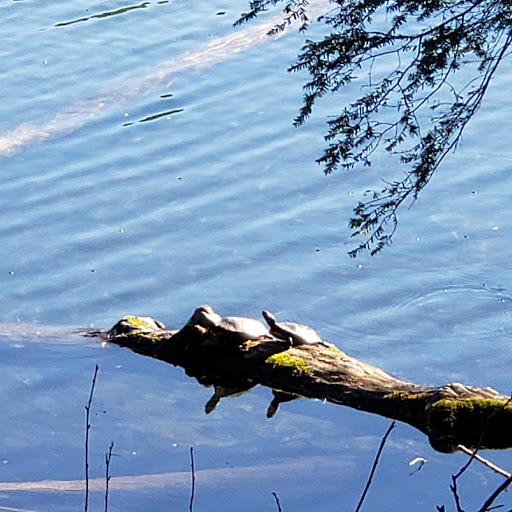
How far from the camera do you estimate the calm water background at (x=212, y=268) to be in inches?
246

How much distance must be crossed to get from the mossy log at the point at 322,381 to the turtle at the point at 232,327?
50 millimetres

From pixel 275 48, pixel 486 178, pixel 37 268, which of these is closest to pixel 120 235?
pixel 37 268

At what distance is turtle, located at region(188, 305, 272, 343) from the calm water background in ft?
1.17

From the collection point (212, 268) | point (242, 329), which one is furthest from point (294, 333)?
point (212, 268)

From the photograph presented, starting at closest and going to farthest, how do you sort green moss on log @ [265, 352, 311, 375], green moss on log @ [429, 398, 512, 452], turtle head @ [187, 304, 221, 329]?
green moss on log @ [429, 398, 512, 452]
green moss on log @ [265, 352, 311, 375]
turtle head @ [187, 304, 221, 329]

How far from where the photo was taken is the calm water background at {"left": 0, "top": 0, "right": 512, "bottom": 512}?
624 centimetres

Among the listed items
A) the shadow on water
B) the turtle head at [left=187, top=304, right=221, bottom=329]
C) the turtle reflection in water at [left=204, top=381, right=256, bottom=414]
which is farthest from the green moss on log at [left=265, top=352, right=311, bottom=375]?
the shadow on water

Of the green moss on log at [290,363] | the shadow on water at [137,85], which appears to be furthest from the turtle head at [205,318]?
the shadow on water at [137,85]

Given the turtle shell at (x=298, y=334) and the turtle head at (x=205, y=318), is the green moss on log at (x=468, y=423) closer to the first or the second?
the turtle shell at (x=298, y=334)

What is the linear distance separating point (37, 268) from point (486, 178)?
3818 millimetres

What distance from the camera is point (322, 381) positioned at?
22.4 feet

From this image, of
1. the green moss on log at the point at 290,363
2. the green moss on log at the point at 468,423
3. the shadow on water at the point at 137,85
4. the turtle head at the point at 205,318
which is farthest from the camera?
the shadow on water at the point at 137,85

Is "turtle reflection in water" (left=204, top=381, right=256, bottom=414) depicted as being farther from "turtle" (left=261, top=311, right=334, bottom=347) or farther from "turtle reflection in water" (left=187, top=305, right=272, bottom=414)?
"turtle" (left=261, top=311, right=334, bottom=347)

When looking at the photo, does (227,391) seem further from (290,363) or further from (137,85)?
(137,85)
